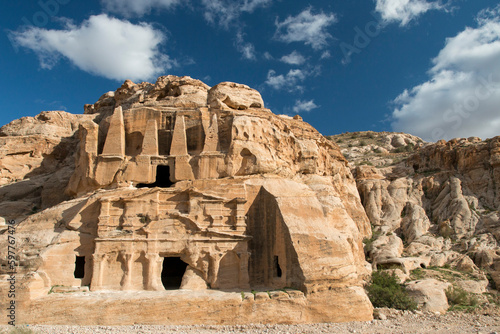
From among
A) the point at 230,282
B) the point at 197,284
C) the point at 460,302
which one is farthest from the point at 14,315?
the point at 460,302

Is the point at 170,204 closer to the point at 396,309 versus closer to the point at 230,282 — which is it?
the point at 230,282

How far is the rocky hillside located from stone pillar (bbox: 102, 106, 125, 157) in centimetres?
1680

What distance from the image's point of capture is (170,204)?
17188 millimetres

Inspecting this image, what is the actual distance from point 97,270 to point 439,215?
82.6 ft

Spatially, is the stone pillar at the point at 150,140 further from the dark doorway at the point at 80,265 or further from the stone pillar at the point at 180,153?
the dark doorway at the point at 80,265

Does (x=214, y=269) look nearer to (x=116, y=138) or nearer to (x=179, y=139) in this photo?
(x=179, y=139)

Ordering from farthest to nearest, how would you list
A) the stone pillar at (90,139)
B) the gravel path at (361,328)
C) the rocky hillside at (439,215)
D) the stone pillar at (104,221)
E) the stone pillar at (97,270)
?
the rocky hillside at (439,215), the stone pillar at (90,139), the stone pillar at (104,221), the stone pillar at (97,270), the gravel path at (361,328)

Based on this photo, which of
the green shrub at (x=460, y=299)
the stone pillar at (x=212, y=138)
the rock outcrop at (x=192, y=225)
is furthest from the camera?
the stone pillar at (x=212, y=138)

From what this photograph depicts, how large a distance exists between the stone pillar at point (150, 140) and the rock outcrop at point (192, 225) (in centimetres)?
6

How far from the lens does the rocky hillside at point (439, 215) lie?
873 inches

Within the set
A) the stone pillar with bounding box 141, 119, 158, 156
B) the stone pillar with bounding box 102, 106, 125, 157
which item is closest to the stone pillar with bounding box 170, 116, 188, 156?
the stone pillar with bounding box 141, 119, 158, 156

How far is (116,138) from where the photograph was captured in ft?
67.5


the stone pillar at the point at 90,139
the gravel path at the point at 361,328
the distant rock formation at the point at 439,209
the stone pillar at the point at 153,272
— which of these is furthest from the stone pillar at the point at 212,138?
the distant rock formation at the point at 439,209

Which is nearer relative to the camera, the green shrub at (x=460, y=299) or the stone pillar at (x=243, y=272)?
the stone pillar at (x=243, y=272)
